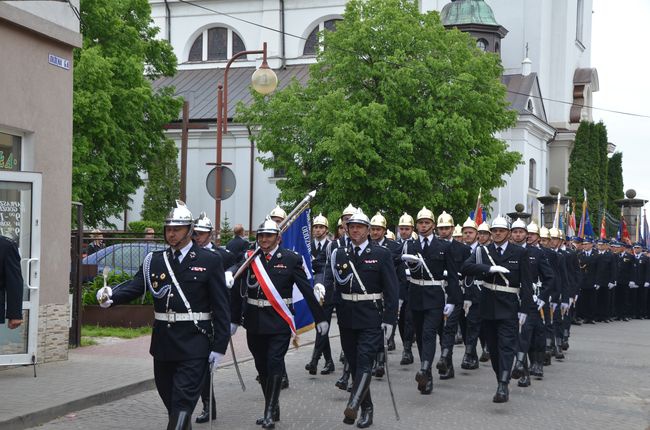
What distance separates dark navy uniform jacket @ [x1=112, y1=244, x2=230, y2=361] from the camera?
841 centimetres

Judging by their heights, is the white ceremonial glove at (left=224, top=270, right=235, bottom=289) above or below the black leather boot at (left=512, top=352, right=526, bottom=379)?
above

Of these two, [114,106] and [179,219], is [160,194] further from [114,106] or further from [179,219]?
[179,219]

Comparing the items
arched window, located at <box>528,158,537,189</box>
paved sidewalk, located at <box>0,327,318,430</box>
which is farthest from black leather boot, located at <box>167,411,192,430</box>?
arched window, located at <box>528,158,537,189</box>

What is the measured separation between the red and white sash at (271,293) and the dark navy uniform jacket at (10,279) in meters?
2.18

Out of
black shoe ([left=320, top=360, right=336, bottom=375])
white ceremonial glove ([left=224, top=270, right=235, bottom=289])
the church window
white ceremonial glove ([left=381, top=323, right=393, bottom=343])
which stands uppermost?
the church window

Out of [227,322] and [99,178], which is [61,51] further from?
[99,178]

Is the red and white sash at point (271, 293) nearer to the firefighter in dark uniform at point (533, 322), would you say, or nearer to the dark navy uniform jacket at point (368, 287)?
the dark navy uniform jacket at point (368, 287)

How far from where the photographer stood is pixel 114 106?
3400 centimetres

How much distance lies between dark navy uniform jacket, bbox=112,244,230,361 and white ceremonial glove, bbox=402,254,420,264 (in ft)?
17.9

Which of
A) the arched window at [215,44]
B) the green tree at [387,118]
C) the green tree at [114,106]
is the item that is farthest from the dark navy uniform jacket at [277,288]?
the arched window at [215,44]

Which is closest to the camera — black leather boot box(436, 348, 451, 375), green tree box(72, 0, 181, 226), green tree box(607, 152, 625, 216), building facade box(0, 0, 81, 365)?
building facade box(0, 0, 81, 365)

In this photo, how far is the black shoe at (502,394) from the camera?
12320 mm

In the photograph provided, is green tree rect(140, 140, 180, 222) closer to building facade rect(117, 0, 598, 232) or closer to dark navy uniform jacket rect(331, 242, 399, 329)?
building facade rect(117, 0, 598, 232)

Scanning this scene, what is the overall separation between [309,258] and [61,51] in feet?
14.8
